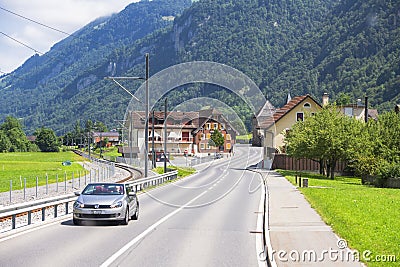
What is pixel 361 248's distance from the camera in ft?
40.6

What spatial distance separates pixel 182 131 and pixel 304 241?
3029 inches

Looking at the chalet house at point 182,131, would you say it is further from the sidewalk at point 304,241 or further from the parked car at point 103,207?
the parked car at point 103,207

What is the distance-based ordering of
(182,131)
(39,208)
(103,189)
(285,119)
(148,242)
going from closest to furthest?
1. (148,242)
2. (39,208)
3. (103,189)
4. (285,119)
5. (182,131)

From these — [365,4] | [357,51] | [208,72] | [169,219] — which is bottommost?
[169,219]

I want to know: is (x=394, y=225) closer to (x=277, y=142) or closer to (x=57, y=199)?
(x=57, y=199)

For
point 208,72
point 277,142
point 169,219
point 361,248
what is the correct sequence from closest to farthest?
point 361,248, point 169,219, point 208,72, point 277,142

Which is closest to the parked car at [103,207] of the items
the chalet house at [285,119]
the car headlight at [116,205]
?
the car headlight at [116,205]

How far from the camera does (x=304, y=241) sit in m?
13.5

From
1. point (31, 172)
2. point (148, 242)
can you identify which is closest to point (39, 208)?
point (148, 242)

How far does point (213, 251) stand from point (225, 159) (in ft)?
267

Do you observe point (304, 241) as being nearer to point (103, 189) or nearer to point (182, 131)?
point (103, 189)

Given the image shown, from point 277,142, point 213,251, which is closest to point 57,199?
point 213,251

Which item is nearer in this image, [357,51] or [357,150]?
[357,150]

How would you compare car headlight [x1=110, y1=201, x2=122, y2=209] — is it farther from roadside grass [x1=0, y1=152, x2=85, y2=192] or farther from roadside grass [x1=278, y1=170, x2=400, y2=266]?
roadside grass [x1=0, y1=152, x2=85, y2=192]
